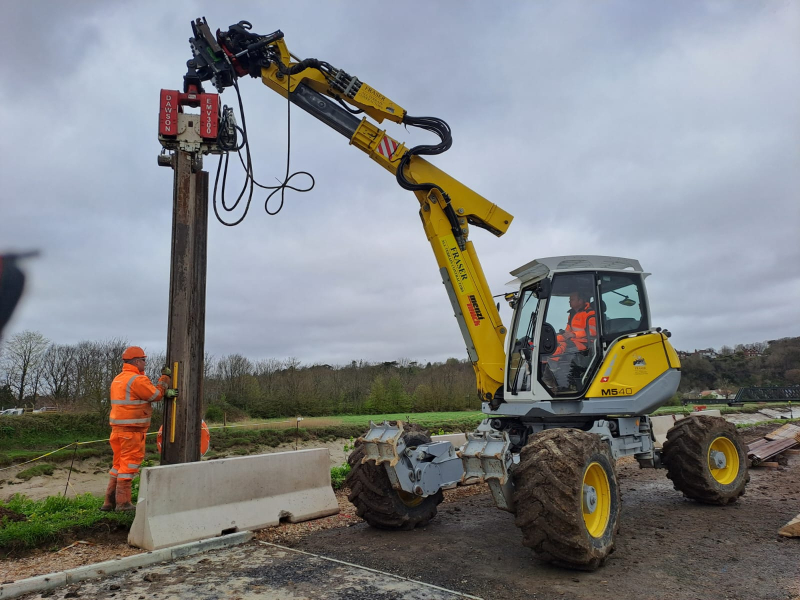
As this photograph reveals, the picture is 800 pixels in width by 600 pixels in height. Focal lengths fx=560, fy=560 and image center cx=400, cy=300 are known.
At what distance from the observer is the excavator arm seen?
7.00m

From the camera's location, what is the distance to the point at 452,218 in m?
7.30

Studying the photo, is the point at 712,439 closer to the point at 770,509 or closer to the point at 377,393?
the point at 770,509

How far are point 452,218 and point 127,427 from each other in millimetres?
4567

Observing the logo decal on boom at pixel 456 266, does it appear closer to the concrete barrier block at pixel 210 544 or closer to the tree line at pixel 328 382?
the concrete barrier block at pixel 210 544

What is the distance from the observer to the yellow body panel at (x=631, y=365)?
6.25 meters

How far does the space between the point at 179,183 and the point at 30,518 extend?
13.1 feet

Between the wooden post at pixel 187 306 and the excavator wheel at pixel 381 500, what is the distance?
1.96 meters

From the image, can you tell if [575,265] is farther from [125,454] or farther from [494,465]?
[125,454]

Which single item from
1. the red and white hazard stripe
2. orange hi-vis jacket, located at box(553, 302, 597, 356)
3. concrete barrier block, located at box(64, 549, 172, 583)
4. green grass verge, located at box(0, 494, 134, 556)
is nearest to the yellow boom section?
the red and white hazard stripe

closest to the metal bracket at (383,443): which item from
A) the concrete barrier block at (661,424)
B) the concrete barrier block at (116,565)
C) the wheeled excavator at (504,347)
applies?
the wheeled excavator at (504,347)

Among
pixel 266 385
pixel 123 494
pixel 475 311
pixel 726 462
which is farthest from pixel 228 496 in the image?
pixel 266 385

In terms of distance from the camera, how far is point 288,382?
4041 cm

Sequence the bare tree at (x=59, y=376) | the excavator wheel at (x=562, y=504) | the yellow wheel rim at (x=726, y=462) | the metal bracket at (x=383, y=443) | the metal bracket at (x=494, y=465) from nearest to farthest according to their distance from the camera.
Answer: the excavator wheel at (x=562, y=504)
the metal bracket at (x=494, y=465)
the metal bracket at (x=383, y=443)
the yellow wheel rim at (x=726, y=462)
the bare tree at (x=59, y=376)

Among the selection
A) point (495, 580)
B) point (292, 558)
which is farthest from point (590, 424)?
point (292, 558)
